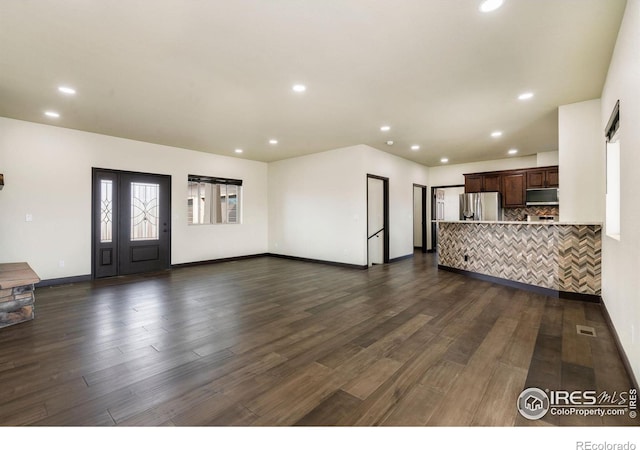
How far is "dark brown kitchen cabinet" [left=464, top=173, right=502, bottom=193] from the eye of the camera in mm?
8219

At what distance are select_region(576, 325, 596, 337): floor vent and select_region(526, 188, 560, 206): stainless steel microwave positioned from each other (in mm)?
5088

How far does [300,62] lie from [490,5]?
5.90 feet

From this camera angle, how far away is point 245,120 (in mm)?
5145

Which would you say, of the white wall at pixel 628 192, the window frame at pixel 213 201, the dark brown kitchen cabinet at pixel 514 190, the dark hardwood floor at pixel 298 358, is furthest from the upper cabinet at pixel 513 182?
the window frame at pixel 213 201

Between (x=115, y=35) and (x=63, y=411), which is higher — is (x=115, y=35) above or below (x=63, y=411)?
above

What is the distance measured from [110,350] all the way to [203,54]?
3059mm

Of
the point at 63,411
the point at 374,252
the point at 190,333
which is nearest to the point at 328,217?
the point at 374,252

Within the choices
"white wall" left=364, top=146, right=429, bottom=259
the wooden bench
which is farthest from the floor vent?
the wooden bench

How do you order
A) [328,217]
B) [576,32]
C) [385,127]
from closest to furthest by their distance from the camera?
[576,32] → [385,127] → [328,217]

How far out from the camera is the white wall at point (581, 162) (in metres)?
4.26

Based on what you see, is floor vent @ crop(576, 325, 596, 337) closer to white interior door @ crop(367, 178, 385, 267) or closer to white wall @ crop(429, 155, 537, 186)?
white interior door @ crop(367, 178, 385, 267)

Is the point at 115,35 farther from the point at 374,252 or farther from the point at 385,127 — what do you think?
the point at 374,252

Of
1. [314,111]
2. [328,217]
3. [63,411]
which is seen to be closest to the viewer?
[63,411]
